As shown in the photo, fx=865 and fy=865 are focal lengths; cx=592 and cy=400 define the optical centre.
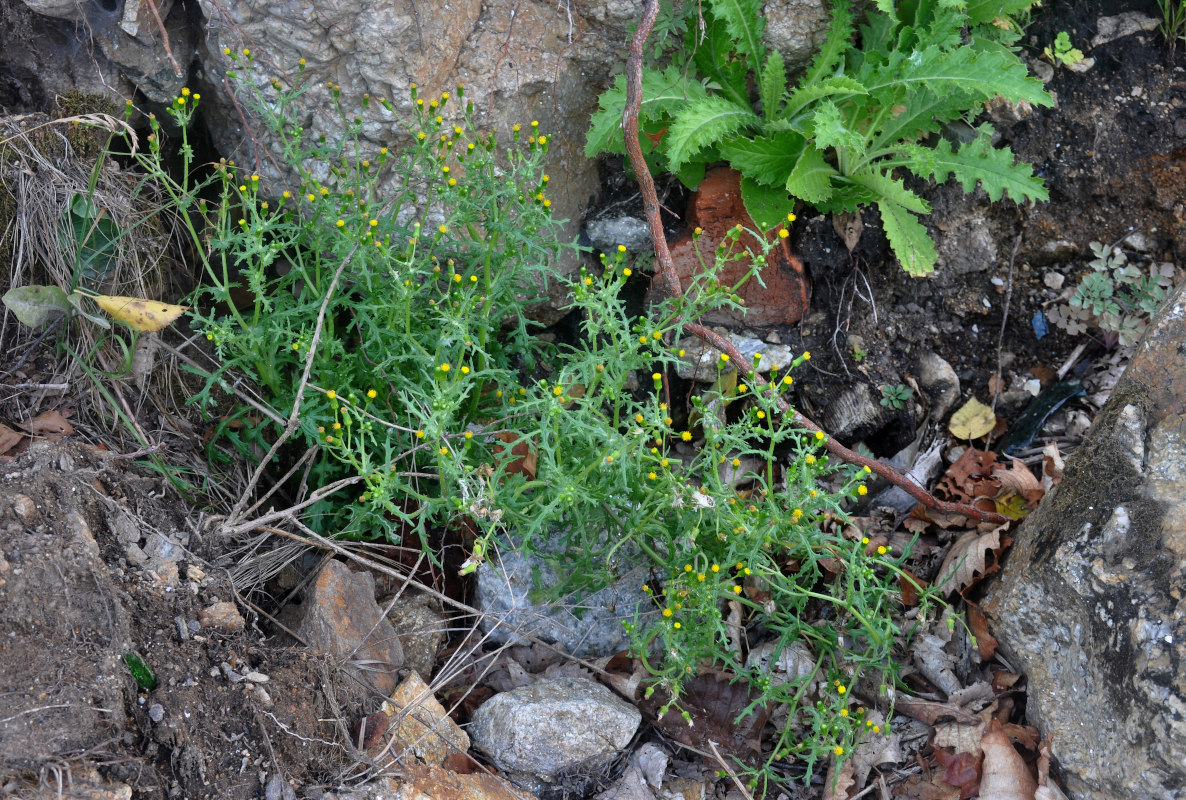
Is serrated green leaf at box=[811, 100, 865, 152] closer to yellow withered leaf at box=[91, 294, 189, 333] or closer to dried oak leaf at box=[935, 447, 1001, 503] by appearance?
dried oak leaf at box=[935, 447, 1001, 503]

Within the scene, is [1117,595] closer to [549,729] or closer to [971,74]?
[549,729]

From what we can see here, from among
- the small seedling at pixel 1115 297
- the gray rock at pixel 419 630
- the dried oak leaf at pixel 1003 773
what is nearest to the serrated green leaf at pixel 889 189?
the small seedling at pixel 1115 297

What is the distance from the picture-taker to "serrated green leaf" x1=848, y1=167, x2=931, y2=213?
355 cm

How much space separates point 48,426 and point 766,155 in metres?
2.87

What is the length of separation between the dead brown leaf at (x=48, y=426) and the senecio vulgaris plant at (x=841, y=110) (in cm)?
219

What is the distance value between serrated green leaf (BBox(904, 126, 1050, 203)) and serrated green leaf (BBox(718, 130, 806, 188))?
18.6 inches

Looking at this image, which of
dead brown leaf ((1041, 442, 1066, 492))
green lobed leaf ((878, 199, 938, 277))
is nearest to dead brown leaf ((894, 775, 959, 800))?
dead brown leaf ((1041, 442, 1066, 492))

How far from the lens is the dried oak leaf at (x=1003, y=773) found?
265 cm

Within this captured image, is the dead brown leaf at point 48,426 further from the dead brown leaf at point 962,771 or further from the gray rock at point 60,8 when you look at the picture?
the dead brown leaf at point 962,771

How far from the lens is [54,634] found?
7.14ft

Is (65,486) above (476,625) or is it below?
above

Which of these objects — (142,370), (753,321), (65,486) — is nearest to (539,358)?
(753,321)

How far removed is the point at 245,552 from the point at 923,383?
2796mm

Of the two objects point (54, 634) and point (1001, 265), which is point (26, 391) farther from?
point (1001, 265)
